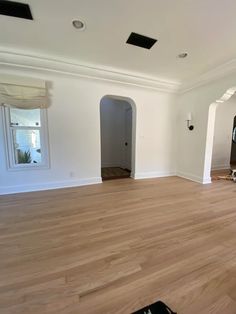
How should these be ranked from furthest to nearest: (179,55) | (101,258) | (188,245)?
1. (179,55)
2. (188,245)
3. (101,258)

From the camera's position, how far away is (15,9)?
6.69 ft

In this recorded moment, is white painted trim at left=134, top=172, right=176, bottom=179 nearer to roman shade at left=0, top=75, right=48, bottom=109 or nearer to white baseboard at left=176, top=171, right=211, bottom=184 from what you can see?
white baseboard at left=176, top=171, right=211, bottom=184

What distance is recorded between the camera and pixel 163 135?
4.82 meters

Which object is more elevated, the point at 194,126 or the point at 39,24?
the point at 39,24

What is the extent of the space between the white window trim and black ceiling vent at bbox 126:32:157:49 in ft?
7.32

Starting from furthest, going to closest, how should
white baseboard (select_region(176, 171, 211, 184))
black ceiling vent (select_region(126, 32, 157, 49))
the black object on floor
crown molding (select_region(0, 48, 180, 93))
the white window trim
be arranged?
white baseboard (select_region(176, 171, 211, 184)) → the white window trim → crown molding (select_region(0, 48, 180, 93)) → black ceiling vent (select_region(126, 32, 157, 49)) → the black object on floor

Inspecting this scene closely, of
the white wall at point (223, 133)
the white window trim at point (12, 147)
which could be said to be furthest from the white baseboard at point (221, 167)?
the white window trim at point (12, 147)

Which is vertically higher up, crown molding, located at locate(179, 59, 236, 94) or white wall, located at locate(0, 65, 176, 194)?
crown molding, located at locate(179, 59, 236, 94)

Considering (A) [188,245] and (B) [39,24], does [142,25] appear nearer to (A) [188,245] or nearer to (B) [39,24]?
(B) [39,24]

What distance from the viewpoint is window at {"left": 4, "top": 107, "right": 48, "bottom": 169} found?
3.30 meters

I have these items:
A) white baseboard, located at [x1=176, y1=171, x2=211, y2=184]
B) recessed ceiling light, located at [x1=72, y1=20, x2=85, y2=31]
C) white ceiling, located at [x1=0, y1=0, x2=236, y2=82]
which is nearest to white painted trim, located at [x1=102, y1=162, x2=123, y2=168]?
white baseboard, located at [x1=176, y1=171, x2=211, y2=184]

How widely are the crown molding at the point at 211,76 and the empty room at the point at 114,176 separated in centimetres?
2

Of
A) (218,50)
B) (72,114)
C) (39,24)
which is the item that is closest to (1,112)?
(72,114)

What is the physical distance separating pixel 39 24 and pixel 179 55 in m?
2.47
